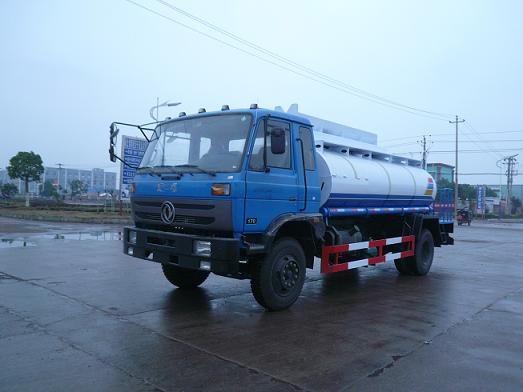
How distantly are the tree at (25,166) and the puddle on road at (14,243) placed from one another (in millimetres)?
32954

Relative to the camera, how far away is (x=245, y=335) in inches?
219

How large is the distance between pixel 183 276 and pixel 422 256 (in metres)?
5.79

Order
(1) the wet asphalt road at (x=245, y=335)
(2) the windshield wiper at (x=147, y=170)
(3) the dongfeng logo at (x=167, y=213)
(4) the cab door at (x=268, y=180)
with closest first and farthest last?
(1) the wet asphalt road at (x=245, y=335) → (4) the cab door at (x=268, y=180) → (3) the dongfeng logo at (x=167, y=213) → (2) the windshield wiper at (x=147, y=170)

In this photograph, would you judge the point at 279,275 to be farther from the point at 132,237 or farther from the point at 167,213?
the point at 132,237

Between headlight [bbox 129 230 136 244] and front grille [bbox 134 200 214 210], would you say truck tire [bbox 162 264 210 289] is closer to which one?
headlight [bbox 129 230 136 244]

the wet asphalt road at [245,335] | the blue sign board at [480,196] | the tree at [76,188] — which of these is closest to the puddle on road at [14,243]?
the wet asphalt road at [245,335]

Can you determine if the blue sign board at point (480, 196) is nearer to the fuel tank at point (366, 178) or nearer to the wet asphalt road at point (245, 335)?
the fuel tank at point (366, 178)

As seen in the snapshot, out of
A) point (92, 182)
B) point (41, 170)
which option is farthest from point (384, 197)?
point (92, 182)

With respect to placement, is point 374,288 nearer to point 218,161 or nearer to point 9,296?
point 218,161

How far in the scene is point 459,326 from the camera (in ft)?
20.6

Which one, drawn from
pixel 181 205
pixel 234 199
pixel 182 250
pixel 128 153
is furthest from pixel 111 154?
pixel 128 153

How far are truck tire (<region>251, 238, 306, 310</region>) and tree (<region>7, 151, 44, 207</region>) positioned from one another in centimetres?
4335

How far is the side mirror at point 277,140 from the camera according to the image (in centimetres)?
615

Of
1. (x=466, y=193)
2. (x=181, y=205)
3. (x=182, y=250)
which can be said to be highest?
(x=466, y=193)
